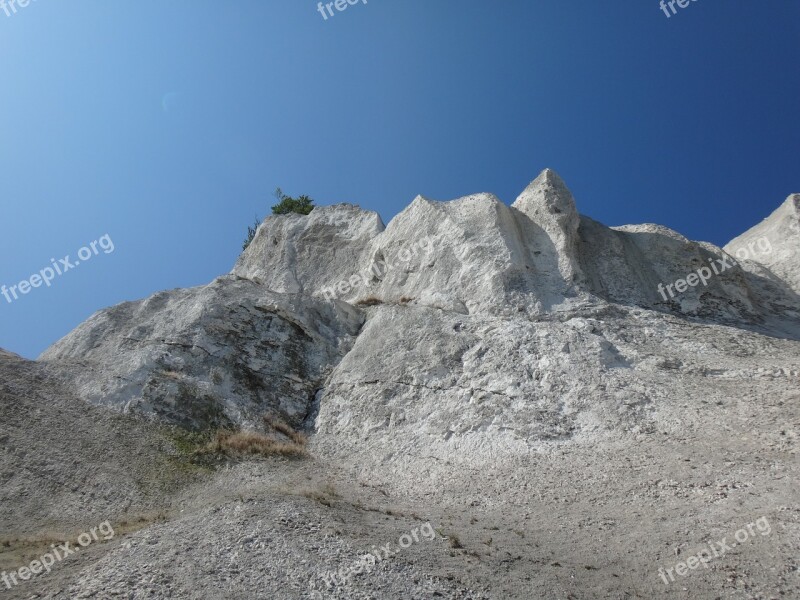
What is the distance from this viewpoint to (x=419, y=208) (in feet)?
98.3

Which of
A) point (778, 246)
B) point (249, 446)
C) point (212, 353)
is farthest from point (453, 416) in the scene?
point (778, 246)

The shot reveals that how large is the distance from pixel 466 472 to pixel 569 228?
14.2 m

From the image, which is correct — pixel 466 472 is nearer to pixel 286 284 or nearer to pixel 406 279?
pixel 406 279

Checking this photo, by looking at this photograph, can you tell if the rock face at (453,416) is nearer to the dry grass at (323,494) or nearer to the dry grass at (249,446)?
the dry grass at (323,494)

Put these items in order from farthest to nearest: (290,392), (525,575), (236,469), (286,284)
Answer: (286,284) < (290,392) < (236,469) < (525,575)

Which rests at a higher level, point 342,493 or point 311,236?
point 311,236

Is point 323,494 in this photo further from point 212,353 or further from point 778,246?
point 778,246

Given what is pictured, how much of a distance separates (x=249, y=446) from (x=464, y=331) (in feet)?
26.6

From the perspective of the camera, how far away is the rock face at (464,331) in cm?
1838

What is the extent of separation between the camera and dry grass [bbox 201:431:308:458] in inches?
719

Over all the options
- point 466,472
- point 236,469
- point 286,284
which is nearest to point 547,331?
point 466,472

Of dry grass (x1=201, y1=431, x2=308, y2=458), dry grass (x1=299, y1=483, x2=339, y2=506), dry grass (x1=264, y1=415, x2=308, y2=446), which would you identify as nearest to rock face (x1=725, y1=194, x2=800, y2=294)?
dry grass (x1=264, y1=415, x2=308, y2=446)

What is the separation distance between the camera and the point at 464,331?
21922 mm

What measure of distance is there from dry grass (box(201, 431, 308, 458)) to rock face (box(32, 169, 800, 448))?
1.01 meters
